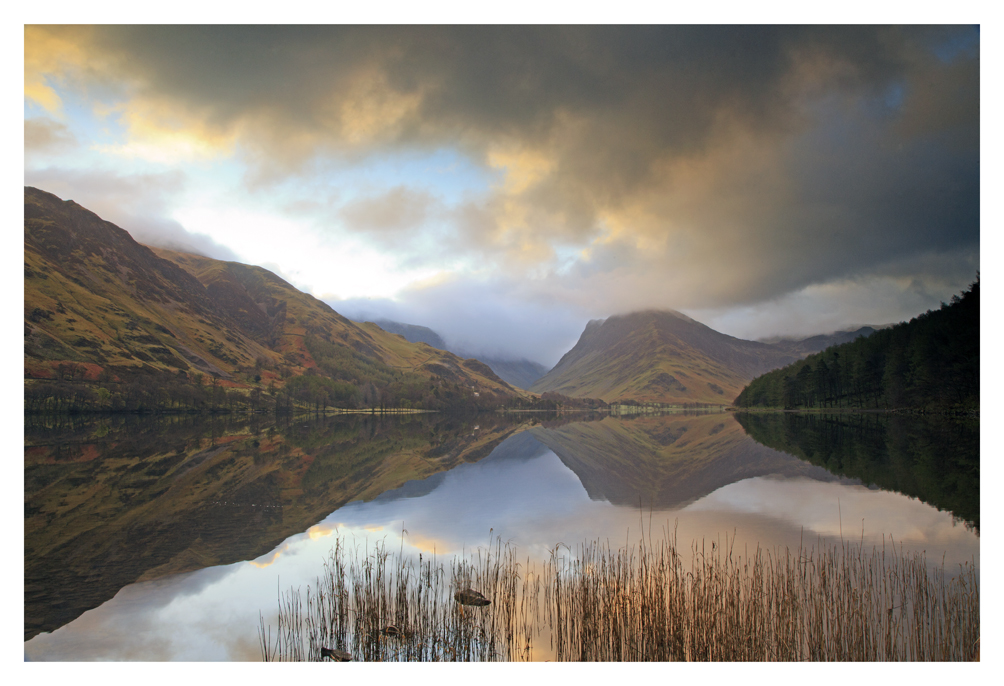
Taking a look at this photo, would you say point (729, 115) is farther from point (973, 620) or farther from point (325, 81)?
point (973, 620)

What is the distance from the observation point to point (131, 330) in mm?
103688

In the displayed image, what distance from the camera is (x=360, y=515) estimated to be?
1359 cm

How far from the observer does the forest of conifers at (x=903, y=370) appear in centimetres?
2741

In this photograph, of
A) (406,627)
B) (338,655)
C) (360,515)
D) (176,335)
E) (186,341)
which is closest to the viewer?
(338,655)

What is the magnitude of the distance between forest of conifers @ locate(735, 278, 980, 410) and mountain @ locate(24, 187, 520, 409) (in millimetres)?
71845

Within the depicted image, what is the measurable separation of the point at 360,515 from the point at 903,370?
51.1 m

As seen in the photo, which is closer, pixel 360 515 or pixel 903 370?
pixel 360 515

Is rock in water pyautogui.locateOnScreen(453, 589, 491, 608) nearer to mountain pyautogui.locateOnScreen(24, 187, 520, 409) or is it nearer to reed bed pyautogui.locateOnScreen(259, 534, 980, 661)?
reed bed pyautogui.locateOnScreen(259, 534, 980, 661)

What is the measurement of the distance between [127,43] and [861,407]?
69777 mm

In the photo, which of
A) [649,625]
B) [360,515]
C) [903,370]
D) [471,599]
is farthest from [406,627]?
[903,370]

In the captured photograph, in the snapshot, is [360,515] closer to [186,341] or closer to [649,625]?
[649,625]

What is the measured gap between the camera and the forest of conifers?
27.4 metres

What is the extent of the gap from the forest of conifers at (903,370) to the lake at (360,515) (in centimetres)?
502
